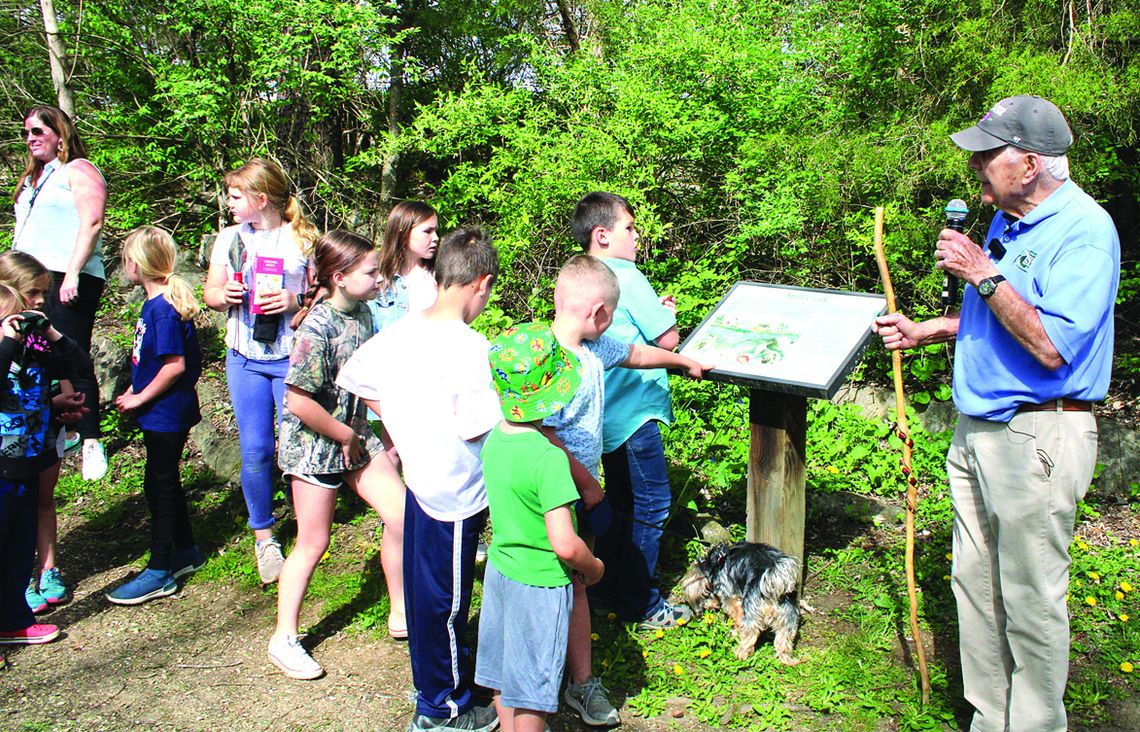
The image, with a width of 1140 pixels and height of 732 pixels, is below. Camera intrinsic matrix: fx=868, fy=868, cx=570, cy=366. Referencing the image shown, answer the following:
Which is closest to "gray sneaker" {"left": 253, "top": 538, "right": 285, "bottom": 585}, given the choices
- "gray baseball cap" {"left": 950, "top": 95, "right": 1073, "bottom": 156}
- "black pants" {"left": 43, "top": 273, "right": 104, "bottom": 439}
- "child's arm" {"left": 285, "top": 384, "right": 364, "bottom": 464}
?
"black pants" {"left": 43, "top": 273, "right": 104, "bottom": 439}

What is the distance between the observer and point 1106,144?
17.9 feet

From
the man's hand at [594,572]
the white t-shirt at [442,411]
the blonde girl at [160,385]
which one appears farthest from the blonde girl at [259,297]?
the man's hand at [594,572]

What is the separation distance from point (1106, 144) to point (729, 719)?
4356 millimetres

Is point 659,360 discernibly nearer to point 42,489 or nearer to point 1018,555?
point 1018,555

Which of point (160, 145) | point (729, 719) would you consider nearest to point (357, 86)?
point (160, 145)

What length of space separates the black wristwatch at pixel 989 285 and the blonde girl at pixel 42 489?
4344 mm

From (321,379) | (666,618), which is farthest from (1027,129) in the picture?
(321,379)

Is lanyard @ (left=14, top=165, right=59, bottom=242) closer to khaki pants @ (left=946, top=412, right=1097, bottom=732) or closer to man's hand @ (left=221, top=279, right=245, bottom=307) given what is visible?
man's hand @ (left=221, top=279, right=245, bottom=307)

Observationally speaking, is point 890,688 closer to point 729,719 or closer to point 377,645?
point 729,719

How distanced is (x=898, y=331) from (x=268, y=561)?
11.8ft

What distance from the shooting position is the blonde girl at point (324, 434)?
12.8ft

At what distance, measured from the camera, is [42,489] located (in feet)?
15.7

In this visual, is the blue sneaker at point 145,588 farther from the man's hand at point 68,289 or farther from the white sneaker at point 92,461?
the man's hand at point 68,289

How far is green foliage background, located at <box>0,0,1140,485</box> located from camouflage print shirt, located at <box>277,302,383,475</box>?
268 cm
